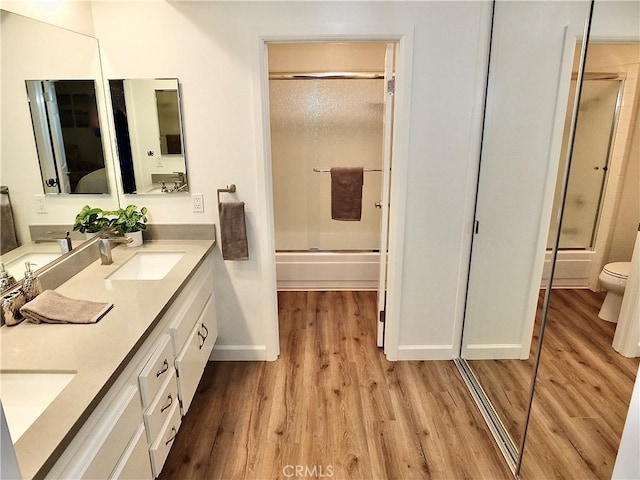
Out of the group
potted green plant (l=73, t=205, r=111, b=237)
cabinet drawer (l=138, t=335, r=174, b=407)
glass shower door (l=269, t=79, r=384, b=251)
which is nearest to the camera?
cabinet drawer (l=138, t=335, r=174, b=407)

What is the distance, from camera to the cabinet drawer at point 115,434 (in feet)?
3.70

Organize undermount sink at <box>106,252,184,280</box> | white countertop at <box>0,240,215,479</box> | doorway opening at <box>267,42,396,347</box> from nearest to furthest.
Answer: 1. white countertop at <box>0,240,215,479</box>
2. undermount sink at <box>106,252,184,280</box>
3. doorway opening at <box>267,42,396,347</box>

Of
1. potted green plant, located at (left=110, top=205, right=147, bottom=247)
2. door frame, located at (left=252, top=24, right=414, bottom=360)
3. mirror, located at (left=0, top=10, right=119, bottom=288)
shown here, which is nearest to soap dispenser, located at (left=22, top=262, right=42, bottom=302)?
mirror, located at (left=0, top=10, right=119, bottom=288)

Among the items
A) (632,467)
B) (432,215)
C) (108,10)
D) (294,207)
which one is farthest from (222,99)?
(632,467)

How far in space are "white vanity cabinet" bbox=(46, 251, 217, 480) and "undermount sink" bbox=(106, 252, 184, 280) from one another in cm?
17

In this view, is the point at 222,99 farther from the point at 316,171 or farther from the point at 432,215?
the point at 316,171

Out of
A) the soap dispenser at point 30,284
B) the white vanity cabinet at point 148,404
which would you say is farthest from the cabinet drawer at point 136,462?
the soap dispenser at point 30,284

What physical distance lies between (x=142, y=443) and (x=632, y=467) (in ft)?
4.81

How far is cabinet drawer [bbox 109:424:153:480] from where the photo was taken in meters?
1.27

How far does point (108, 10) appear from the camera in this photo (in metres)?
2.08

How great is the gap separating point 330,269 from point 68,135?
2.45 meters

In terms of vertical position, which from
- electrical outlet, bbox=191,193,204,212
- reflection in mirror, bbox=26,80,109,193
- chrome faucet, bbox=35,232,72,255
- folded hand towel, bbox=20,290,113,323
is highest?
reflection in mirror, bbox=26,80,109,193

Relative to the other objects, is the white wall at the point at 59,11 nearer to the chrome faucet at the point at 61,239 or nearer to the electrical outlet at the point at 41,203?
the electrical outlet at the point at 41,203

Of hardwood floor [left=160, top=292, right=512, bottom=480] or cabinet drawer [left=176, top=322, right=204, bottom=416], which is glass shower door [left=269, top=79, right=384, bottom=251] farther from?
cabinet drawer [left=176, top=322, right=204, bottom=416]
